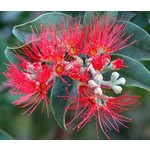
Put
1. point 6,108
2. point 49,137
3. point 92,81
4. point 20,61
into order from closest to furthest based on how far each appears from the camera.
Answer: point 92,81, point 20,61, point 6,108, point 49,137

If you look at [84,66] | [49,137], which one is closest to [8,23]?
[49,137]

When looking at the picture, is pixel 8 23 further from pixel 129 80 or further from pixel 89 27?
pixel 129 80

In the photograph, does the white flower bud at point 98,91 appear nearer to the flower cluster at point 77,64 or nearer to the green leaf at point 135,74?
the flower cluster at point 77,64

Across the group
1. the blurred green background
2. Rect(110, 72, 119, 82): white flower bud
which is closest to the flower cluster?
Rect(110, 72, 119, 82): white flower bud

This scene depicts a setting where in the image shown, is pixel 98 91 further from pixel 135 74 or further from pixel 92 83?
pixel 135 74

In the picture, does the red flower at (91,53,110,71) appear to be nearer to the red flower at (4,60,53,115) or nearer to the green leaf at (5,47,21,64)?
the red flower at (4,60,53,115)

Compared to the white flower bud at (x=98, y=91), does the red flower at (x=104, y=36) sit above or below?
above

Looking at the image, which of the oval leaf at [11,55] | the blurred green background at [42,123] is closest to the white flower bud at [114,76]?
the oval leaf at [11,55]

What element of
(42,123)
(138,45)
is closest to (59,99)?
(138,45)
